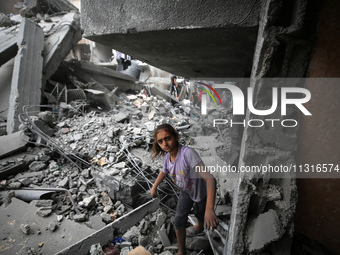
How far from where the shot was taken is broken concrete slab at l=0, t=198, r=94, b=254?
211cm

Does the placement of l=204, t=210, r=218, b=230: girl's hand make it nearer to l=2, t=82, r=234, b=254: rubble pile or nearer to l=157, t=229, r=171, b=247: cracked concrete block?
l=2, t=82, r=234, b=254: rubble pile

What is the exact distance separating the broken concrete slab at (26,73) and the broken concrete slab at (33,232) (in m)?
3.06

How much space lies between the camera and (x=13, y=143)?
3869 millimetres

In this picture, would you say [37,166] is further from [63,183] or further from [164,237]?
[164,237]

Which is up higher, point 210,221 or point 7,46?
point 7,46

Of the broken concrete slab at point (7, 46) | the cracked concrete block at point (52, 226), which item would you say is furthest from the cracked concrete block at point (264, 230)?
the broken concrete slab at point (7, 46)

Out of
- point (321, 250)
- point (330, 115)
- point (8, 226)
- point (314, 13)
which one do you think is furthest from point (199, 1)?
point (8, 226)

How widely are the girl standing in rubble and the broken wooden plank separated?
2.83 feet

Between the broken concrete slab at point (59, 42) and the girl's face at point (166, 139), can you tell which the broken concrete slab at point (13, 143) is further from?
the girl's face at point (166, 139)

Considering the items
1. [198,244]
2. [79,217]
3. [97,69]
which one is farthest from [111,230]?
[97,69]

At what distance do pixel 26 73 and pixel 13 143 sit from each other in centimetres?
→ 253

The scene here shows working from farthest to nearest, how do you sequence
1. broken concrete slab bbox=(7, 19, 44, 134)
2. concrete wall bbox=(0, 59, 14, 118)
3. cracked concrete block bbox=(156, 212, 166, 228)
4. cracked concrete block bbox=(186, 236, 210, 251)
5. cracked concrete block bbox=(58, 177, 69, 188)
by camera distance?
concrete wall bbox=(0, 59, 14, 118)
broken concrete slab bbox=(7, 19, 44, 134)
cracked concrete block bbox=(58, 177, 69, 188)
cracked concrete block bbox=(156, 212, 166, 228)
cracked concrete block bbox=(186, 236, 210, 251)

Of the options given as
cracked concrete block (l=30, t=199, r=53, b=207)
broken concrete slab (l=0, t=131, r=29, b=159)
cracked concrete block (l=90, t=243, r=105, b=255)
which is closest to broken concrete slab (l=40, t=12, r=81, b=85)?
broken concrete slab (l=0, t=131, r=29, b=159)

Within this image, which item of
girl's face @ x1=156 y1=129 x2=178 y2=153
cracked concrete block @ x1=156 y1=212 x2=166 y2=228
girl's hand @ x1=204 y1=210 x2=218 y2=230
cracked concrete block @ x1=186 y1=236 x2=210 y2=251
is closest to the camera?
girl's hand @ x1=204 y1=210 x2=218 y2=230
